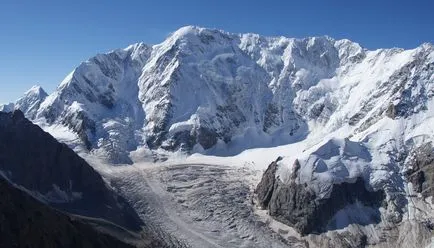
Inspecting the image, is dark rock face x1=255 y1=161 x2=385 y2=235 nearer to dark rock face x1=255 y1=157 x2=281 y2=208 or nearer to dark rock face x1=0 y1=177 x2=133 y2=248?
dark rock face x1=255 y1=157 x2=281 y2=208

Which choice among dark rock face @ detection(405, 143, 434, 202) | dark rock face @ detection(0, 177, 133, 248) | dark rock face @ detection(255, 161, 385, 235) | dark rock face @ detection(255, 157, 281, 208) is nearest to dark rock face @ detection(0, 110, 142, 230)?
dark rock face @ detection(255, 157, 281, 208)

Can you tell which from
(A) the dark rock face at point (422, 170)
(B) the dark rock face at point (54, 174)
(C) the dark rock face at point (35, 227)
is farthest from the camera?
(A) the dark rock face at point (422, 170)

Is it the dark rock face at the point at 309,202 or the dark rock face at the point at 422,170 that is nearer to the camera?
the dark rock face at the point at 309,202

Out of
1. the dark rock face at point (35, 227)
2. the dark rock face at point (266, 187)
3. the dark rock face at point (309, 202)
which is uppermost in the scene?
the dark rock face at point (266, 187)

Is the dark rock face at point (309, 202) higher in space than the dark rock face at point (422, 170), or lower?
lower

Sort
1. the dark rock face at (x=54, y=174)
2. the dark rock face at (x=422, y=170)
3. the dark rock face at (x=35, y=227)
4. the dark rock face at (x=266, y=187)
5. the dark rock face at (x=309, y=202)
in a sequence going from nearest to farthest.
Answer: the dark rock face at (x=35, y=227) → the dark rock face at (x=309, y=202) → the dark rock face at (x=54, y=174) → the dark rock face at (x=422, y=170) → the dark rock face at (x=266, y=187)

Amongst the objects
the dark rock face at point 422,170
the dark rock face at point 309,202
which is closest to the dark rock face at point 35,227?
the dark rock face at point 309,202

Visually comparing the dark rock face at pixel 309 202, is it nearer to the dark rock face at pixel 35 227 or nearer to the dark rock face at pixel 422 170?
the dark rock face at pixel 422 170
